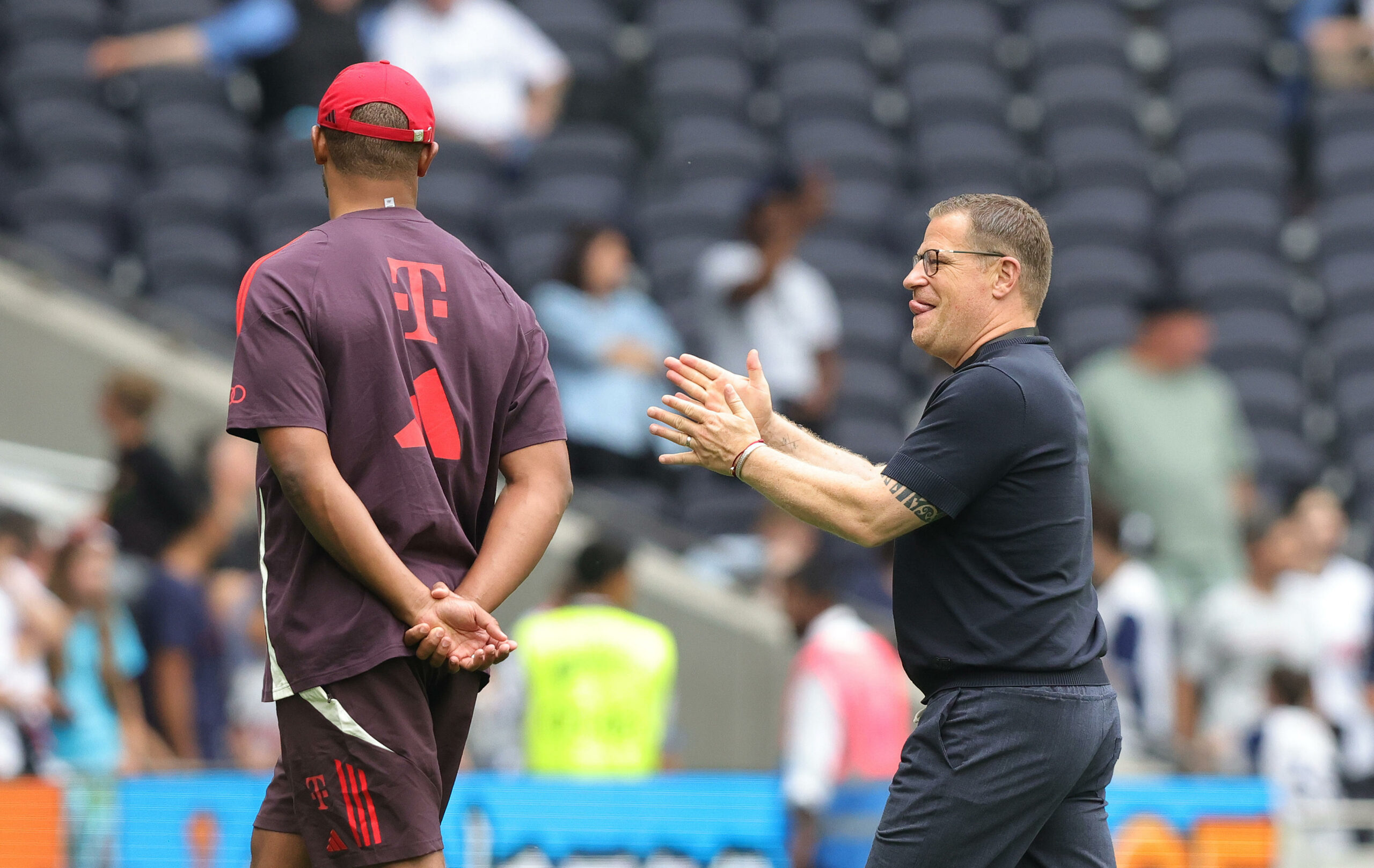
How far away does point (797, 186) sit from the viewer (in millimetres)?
8547

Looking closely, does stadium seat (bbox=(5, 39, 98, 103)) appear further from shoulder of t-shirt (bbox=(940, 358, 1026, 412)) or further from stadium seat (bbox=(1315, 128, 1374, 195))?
shoulder of t-shirt (bbox=(940, 358, 1026, 412))

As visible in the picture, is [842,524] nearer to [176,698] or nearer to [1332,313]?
[176,698]

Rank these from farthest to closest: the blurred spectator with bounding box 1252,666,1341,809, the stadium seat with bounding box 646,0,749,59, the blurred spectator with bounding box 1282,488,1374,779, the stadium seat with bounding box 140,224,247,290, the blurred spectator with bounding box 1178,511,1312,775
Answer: the stadium seat with bounding box 646,0,749,59
the stadium seat with bounding box 140,224,247,290
the blurred spectator with bounding box 1282,488,1374,779
the blurred spectator with bounding box 1178,511,1312,775
the blurred spectator with bounding box 1252,666,1341,809

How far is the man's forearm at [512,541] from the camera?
10.7 feet

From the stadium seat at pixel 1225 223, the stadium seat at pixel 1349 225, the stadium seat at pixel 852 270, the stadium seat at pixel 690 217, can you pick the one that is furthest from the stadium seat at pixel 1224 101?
the stadium seat at pixel 690 217

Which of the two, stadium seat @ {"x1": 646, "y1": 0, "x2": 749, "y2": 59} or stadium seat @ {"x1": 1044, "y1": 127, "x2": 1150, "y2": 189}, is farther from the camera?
stadium seat @ {"x1": 646, "y1": 0, "x2": 749, "y2": 59}

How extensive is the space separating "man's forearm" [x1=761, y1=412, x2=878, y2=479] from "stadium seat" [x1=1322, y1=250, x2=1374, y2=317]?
782 cm

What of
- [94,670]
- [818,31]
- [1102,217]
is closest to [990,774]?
[94,670]

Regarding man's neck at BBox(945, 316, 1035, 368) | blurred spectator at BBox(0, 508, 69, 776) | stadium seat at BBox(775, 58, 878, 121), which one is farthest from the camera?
stadium seat at BBox(775, 58, 878, 121)

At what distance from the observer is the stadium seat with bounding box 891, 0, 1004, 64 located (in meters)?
→ 12.1

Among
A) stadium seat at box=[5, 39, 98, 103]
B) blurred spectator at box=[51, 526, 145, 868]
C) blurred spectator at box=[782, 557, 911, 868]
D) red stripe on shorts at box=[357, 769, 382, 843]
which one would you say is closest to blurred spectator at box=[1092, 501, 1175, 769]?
blurred spectator at box=[782, 557, 911, 868]

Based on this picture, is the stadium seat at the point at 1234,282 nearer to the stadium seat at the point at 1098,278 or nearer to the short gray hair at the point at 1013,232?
the stadium seat at the point at 1098,278

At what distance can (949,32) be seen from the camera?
12078mm

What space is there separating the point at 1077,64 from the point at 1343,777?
6.05 meters
